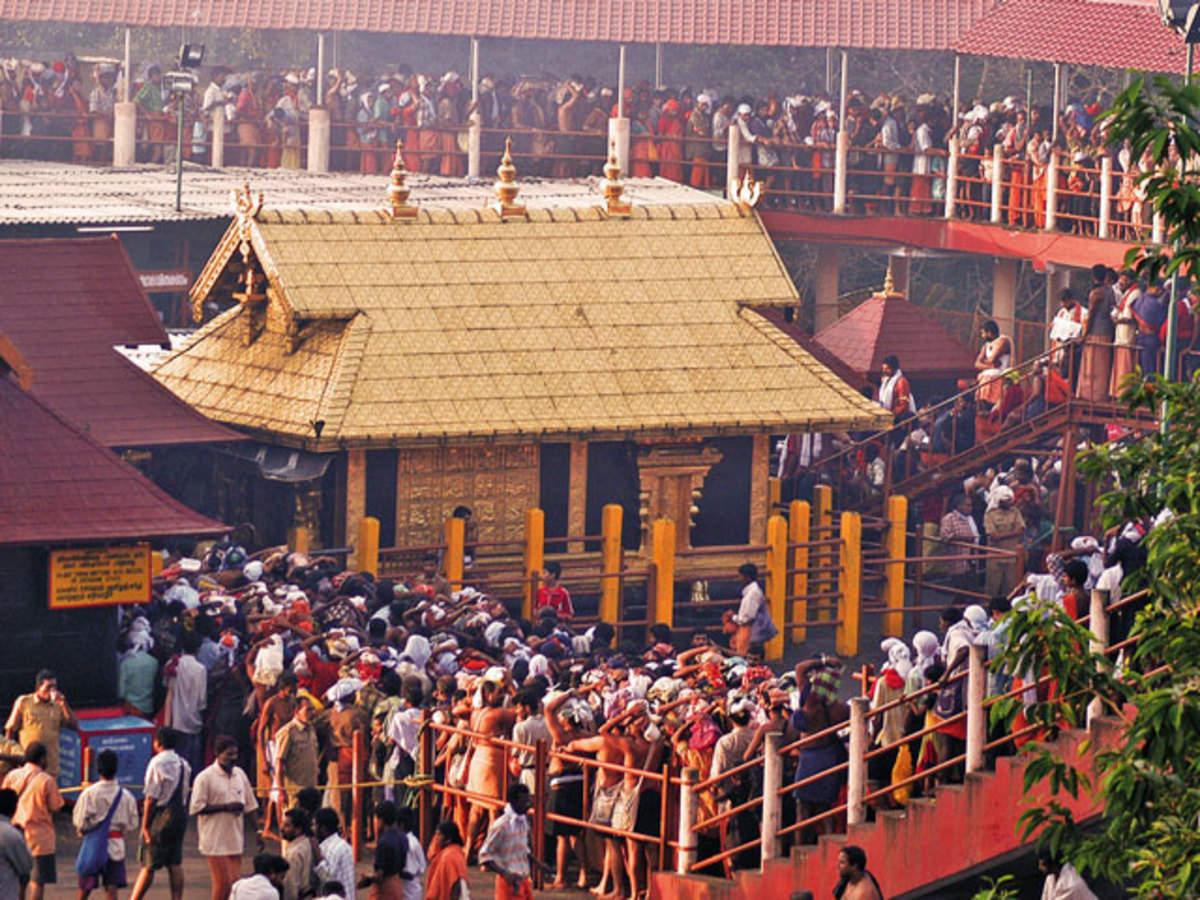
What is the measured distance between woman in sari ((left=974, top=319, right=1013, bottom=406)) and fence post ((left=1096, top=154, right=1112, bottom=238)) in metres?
1.67

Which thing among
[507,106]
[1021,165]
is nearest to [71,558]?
[1021,165]

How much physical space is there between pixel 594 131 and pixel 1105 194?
10.2 m

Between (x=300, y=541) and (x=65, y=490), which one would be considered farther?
(x=300, y=541)

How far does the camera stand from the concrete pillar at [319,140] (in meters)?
51.8

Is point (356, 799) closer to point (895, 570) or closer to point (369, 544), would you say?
point (369, 544)

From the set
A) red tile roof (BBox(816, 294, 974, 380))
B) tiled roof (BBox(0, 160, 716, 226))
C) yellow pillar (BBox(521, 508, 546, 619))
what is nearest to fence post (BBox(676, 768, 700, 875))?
yellow pillar (BBox(521, 508, 546, 619))

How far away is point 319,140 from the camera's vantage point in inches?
2045

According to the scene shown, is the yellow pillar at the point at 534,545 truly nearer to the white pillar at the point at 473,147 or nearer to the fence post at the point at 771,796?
the fence post at the point at 771,796

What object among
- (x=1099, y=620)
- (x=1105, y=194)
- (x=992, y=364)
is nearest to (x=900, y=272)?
→ (x=1105, y=194)

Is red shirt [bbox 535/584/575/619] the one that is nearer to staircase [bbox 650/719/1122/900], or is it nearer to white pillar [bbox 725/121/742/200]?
staircase [bbox 650/719/1122/900]

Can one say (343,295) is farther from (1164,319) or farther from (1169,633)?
(1169,633)

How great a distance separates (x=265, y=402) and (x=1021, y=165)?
1313 centimetres

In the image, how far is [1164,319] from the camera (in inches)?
1487

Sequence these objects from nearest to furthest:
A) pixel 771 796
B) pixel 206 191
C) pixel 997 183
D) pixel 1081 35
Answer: pixel 771 796 < pixel 997 183 < pixel 1081 35 < pixel 206 191
